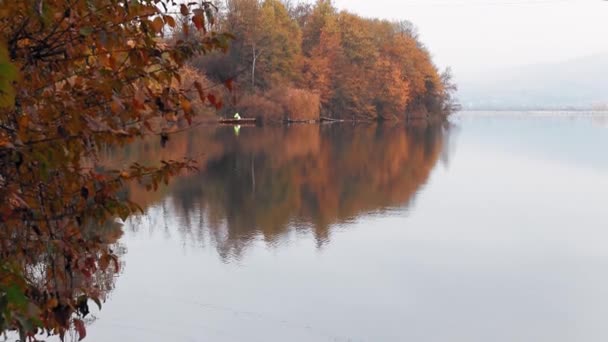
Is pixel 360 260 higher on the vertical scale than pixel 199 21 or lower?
lower

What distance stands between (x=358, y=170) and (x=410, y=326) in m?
15.2

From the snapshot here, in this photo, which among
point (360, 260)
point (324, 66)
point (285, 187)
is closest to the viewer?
point (360, 260)

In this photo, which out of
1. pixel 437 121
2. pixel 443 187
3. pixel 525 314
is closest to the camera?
pixel 525 314

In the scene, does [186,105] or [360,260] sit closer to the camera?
[186,105]

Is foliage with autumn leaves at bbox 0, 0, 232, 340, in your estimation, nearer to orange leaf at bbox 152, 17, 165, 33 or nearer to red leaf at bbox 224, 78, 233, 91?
orange leaf at bbox 152, 17, 165, 33

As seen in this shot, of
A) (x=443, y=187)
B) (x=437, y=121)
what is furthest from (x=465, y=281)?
(x=437, y=121)

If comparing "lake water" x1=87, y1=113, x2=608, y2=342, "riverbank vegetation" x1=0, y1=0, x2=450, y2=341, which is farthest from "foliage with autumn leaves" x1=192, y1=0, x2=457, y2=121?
"riverbank vegetation" x1=0, y1=0, x2=450, y2=341

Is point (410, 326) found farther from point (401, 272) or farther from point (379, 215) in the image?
point (379, 215)

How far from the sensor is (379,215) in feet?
48.8

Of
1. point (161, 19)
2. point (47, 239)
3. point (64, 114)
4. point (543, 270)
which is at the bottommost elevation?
point (543, 270)

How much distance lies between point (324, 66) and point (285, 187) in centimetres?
3923

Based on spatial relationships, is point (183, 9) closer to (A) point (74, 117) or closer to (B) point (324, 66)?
(A) point (74, 117)

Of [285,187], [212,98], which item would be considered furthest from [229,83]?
[285,187]

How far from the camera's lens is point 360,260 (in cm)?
1077
